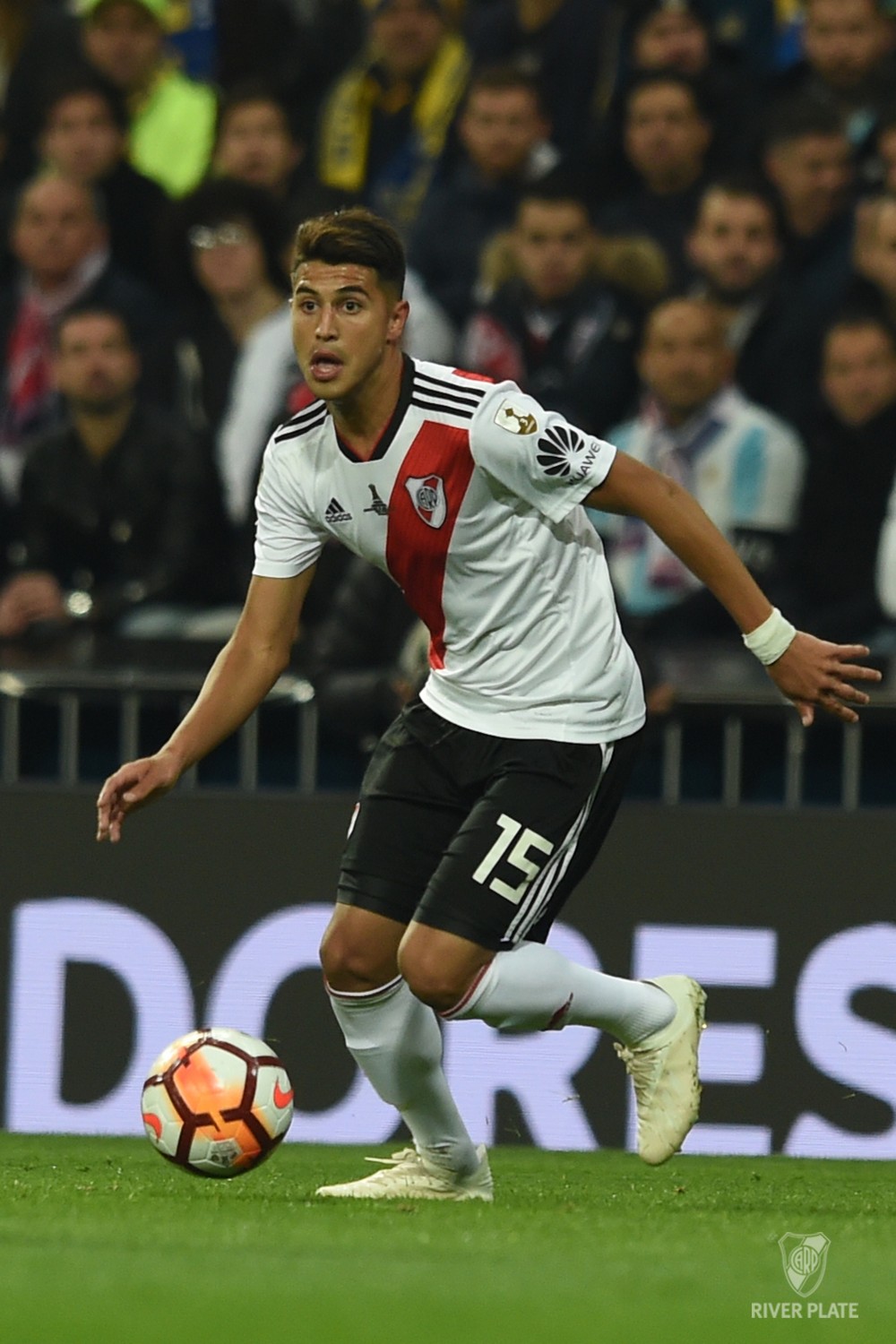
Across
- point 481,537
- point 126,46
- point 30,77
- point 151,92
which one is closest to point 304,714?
point 481,537

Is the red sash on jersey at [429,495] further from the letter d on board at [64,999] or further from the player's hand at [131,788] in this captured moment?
the letter d on board at [64,999]

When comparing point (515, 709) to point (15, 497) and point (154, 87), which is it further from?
point (154, 87)

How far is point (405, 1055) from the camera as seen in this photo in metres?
5.58

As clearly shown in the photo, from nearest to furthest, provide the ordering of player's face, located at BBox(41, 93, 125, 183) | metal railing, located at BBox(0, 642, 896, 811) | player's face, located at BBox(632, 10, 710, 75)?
metal railing, located at BBox(0, 642, 896, 811) → player's face, located at BBox(632, 10, 710, 75) → player's face, located at BBox(41, 93, 125, 183)

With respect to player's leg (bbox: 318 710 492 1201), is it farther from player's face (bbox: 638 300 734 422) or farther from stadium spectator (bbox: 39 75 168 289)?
stadium spectator (bbox: 39 75 168 289)

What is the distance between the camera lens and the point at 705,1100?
7.65 metres

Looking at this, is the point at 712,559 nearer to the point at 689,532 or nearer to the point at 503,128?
the point at 689,532

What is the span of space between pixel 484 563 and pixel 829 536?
317cm

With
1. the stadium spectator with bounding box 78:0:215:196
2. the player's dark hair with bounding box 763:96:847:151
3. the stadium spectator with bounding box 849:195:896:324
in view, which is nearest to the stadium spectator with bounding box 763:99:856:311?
the player's dark hair with bounding box 763:96:847:151

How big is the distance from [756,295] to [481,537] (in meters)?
A: 4.01

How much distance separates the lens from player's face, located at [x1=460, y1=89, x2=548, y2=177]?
32.6 ft

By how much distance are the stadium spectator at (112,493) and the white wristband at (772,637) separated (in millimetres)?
4198

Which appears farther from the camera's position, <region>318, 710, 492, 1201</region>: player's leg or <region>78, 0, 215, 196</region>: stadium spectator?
<region>78, 0, 215, 196</region>: stadium spectator

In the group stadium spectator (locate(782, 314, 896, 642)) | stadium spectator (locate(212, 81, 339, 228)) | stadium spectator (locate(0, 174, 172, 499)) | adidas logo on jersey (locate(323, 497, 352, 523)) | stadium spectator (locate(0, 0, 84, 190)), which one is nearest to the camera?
adidas logo on jersey (locate(323, 497, 352, 523))
